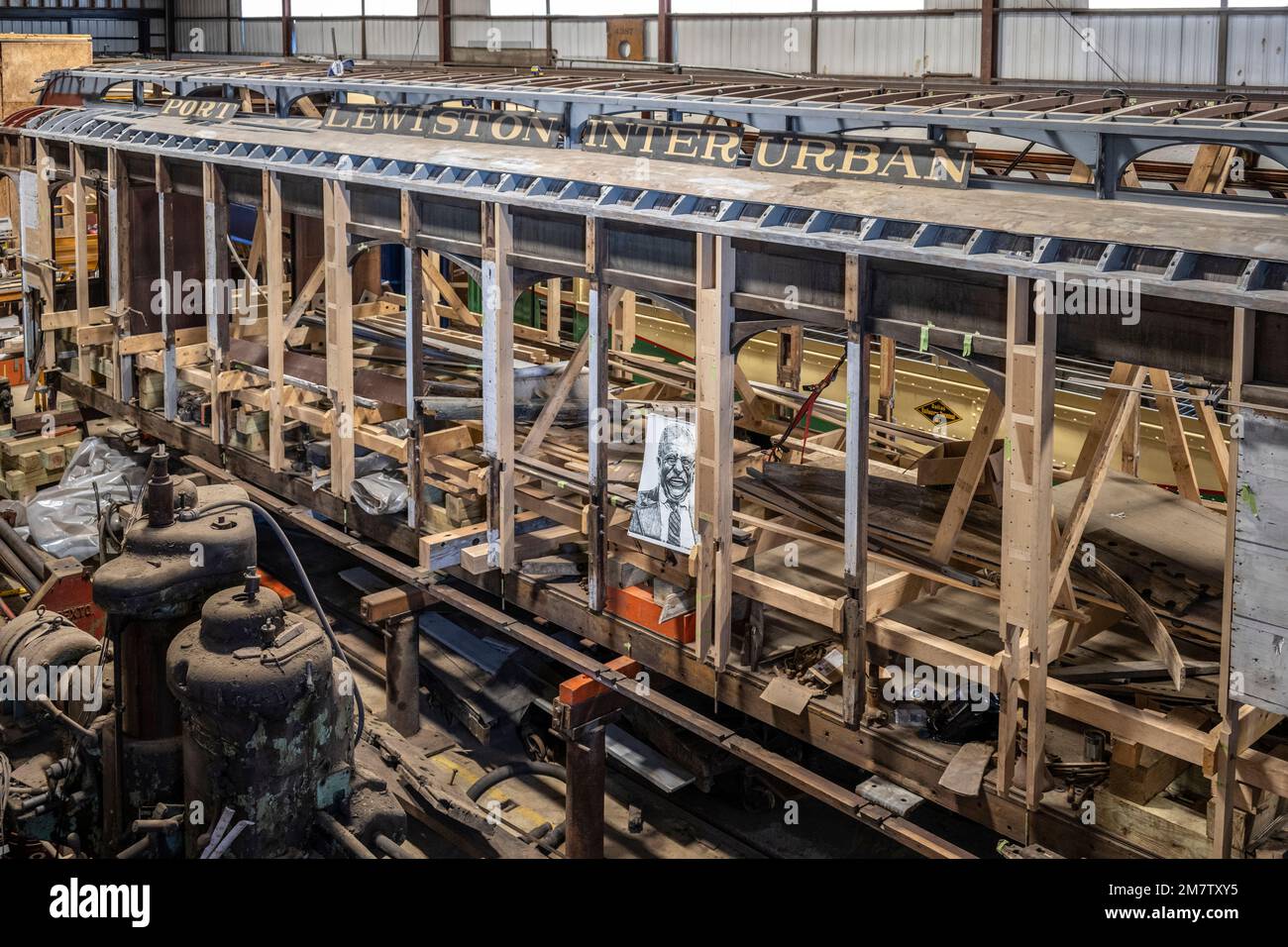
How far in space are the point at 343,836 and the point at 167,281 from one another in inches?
333

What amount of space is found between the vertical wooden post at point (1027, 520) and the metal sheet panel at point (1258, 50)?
427 inches

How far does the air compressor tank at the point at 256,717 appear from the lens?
7027 mm

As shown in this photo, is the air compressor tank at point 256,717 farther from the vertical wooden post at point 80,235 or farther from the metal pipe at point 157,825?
the vertical wooden post at point 80,235

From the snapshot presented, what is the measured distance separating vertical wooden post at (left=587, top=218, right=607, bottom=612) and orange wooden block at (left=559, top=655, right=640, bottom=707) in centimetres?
47

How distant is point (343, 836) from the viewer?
7.40 m

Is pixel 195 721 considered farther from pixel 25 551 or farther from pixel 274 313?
pixel 25 551

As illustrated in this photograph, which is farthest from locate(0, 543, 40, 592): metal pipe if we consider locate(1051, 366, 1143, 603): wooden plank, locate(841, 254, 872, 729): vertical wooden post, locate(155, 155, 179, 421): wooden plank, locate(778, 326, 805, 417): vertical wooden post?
locate(1051, 366, 1143, 603): wooden plank

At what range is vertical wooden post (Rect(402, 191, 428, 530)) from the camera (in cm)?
1112

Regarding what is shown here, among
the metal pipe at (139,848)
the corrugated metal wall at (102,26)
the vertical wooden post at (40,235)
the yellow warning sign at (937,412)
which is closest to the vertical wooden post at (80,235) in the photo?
the vertical wooden post at (40,235)

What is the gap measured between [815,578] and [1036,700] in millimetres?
2631

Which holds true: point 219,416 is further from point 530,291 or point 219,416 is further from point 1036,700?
point 1036,700

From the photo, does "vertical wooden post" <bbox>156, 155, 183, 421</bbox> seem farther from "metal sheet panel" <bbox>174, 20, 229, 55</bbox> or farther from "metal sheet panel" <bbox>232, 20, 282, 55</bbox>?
"metal sheet panel" <bbox>174, 20, 229, 55</bbox>

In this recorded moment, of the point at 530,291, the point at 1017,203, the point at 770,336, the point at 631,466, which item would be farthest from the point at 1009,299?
the point at 530,291

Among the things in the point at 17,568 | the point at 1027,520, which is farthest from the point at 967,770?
the point at 17,568
